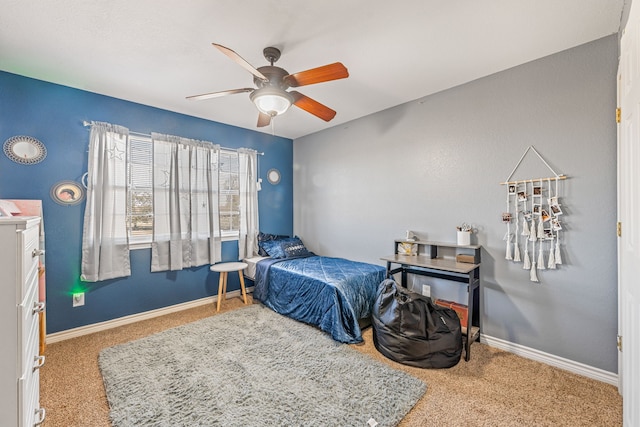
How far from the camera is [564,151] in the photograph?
2.12m

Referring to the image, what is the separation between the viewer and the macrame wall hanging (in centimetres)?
215

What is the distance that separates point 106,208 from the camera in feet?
9.20

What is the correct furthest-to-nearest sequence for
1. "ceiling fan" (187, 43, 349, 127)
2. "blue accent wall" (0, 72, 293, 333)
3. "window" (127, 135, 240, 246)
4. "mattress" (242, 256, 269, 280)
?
1. "mattress" (242, 256, 269, 280)
2. "window" (127, 135, 240, 246)
3. "blue accent wall" (0, 72, 293, 333)
4. "ceiling fan" (187, 43, 349, 127)

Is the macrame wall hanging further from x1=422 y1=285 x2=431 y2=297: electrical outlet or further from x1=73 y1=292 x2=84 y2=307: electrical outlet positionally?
x1=73 y1=292 x2=84 y2=307: electrical outlet

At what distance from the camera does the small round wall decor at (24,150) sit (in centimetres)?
236

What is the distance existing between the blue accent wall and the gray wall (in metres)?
2.54

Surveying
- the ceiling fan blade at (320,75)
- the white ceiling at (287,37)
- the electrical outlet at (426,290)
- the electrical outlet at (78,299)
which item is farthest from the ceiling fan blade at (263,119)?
the electrical outlet at (78,299)

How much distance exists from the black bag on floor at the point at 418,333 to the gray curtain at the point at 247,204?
2274mm

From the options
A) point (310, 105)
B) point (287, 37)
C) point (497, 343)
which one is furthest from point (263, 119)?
point (497, 343)

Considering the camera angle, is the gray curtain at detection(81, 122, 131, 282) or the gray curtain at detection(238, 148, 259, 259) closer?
the gray curtain at detection(81, 122, 131, 282)

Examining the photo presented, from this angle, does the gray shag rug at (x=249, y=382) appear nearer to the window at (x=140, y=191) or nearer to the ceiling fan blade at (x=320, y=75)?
the window at (x=140, y=191)

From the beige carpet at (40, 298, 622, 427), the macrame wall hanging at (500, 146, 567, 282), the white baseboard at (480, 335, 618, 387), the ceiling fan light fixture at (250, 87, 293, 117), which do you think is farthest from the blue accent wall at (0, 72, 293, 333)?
the macrame wall hanging at (500, 146, 567, 282)

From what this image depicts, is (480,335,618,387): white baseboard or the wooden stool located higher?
the wooden stool

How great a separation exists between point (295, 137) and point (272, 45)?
98.1 inches
